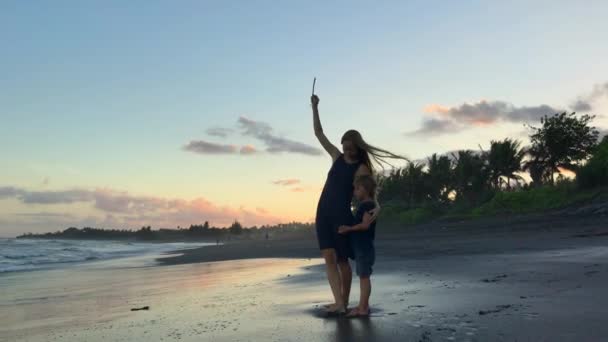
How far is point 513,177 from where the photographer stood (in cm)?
4862

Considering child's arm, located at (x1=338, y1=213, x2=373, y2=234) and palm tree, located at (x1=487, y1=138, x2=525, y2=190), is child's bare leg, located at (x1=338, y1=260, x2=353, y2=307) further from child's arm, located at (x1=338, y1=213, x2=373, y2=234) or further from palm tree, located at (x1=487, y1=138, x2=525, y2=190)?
palm tree, located at (x1=487, y1=138, x2=525, y2=190)

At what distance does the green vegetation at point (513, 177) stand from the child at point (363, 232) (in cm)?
2678

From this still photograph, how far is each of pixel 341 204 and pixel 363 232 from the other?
340 millimetres

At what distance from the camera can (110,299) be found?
6199 mm

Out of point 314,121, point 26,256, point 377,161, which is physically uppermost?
point 314,121

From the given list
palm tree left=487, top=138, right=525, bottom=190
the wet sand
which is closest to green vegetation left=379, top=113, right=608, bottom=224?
palm tree left=487, top=138, right=525, bottom=190

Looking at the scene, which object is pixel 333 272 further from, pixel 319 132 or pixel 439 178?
pixel 439 178

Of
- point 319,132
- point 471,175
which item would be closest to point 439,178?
point 471,175

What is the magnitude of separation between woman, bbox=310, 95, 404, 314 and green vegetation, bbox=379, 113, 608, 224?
1050 inches

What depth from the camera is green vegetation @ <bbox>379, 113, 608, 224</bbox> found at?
31.1 metres

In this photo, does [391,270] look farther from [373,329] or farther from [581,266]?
[373,329]

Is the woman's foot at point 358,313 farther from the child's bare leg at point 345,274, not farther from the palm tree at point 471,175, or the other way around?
the palm tree at point 471,175

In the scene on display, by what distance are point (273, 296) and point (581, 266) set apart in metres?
3.90

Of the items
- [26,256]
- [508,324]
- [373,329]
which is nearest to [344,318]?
[373,329]
